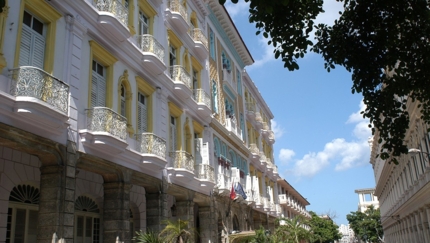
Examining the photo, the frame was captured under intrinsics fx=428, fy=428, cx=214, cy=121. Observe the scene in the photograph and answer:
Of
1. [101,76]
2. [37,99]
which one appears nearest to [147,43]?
[101,76]

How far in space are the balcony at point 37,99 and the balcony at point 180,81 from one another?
8.14 meters

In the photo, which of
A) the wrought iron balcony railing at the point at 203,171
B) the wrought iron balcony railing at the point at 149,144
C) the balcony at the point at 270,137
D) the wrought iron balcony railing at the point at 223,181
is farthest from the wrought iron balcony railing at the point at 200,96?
the balcony at the point at 270,137

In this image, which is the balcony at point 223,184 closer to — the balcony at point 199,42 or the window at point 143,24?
the balcony at point 199,42

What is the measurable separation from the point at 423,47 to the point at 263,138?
1172 inches

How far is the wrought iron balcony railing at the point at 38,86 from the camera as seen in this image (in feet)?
31.2

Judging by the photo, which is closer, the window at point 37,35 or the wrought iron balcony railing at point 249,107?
the window at point 37,35

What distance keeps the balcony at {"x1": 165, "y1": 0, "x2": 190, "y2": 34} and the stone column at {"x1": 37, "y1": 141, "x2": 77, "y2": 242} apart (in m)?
9.95

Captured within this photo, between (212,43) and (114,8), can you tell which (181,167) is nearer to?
(114,8)

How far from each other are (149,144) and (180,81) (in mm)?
4384

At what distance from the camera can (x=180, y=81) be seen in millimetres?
18516

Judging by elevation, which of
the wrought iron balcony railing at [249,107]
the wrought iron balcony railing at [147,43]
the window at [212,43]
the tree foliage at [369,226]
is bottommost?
the tree foliage at [369,226]

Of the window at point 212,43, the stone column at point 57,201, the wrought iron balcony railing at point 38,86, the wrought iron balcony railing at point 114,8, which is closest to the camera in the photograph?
the wrought iron balcony railing at point 38,86

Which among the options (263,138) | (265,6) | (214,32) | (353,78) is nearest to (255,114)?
(263,138)

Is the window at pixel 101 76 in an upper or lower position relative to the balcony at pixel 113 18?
lower
